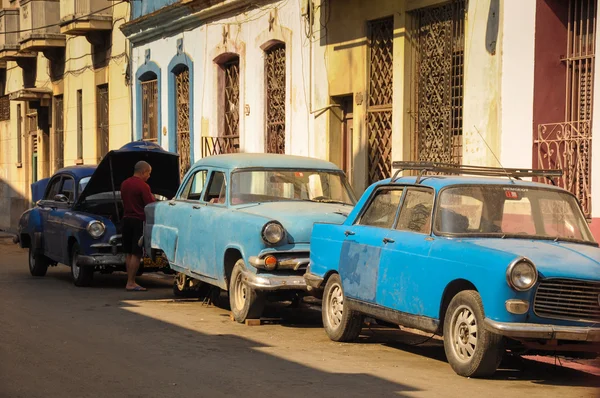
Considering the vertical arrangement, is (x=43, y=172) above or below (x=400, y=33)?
below

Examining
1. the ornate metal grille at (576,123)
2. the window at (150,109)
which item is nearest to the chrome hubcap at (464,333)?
the ornate metal grille at (576,123)

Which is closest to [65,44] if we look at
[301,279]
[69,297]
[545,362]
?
[69,297]

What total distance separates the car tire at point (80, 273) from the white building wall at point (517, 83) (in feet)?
19.5

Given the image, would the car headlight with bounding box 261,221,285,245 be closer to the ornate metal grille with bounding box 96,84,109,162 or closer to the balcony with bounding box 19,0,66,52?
the ornate metal grille with bounding box 96,84,109,162

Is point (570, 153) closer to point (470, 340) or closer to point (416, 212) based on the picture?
point (416, 212)

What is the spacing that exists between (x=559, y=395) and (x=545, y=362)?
1.90m

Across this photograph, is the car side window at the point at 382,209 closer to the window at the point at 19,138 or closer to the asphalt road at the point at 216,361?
the asphalt road at the point at 216,361

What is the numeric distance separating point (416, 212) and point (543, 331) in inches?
77.3

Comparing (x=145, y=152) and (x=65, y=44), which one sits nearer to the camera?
(x=145, y=152)

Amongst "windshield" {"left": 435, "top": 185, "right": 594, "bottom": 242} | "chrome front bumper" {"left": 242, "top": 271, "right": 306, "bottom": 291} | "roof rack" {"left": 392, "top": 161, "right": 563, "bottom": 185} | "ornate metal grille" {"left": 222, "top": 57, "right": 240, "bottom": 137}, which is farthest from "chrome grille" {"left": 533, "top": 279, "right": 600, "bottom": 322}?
"ornate metal grille" {"left": 222, "top": 57, "right": 240, "bottom": 137}

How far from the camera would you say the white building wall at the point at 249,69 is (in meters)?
20.7

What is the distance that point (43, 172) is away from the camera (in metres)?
36.5

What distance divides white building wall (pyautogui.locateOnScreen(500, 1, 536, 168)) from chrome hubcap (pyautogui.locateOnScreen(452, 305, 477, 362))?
217 inches

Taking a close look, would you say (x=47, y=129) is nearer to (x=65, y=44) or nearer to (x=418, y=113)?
(x=65, y=44)
